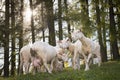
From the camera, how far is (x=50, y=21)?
3048 centimetres

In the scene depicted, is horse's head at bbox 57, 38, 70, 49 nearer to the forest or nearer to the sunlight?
the forest

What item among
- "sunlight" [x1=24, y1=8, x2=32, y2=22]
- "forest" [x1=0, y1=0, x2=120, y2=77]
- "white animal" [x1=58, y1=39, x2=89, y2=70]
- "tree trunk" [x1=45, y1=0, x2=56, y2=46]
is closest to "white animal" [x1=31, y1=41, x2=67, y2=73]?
"white animal" [x1=58, y1=39, x2=89, y2=70]

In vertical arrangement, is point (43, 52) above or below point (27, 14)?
below

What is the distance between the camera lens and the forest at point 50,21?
27.5m

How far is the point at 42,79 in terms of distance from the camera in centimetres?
1541

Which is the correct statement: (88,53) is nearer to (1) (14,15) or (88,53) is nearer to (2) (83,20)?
(2) (83,20)

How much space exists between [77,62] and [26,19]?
48.3 feet

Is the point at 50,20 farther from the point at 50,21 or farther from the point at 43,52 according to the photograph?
the point at 43,52

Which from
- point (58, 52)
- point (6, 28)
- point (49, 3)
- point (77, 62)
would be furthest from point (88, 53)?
point (49, 3)

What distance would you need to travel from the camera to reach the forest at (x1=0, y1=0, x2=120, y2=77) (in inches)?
1083

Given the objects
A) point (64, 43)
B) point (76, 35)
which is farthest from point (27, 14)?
point (76, 35)

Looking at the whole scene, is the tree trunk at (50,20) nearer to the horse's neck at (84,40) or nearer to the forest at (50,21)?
the forest at (50,21)

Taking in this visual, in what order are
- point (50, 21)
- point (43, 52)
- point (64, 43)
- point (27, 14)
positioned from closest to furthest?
point (43, 52) → point (64, 43) → point (50, 21) → point (27, 14)

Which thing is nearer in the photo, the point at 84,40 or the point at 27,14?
the point at 84,40
